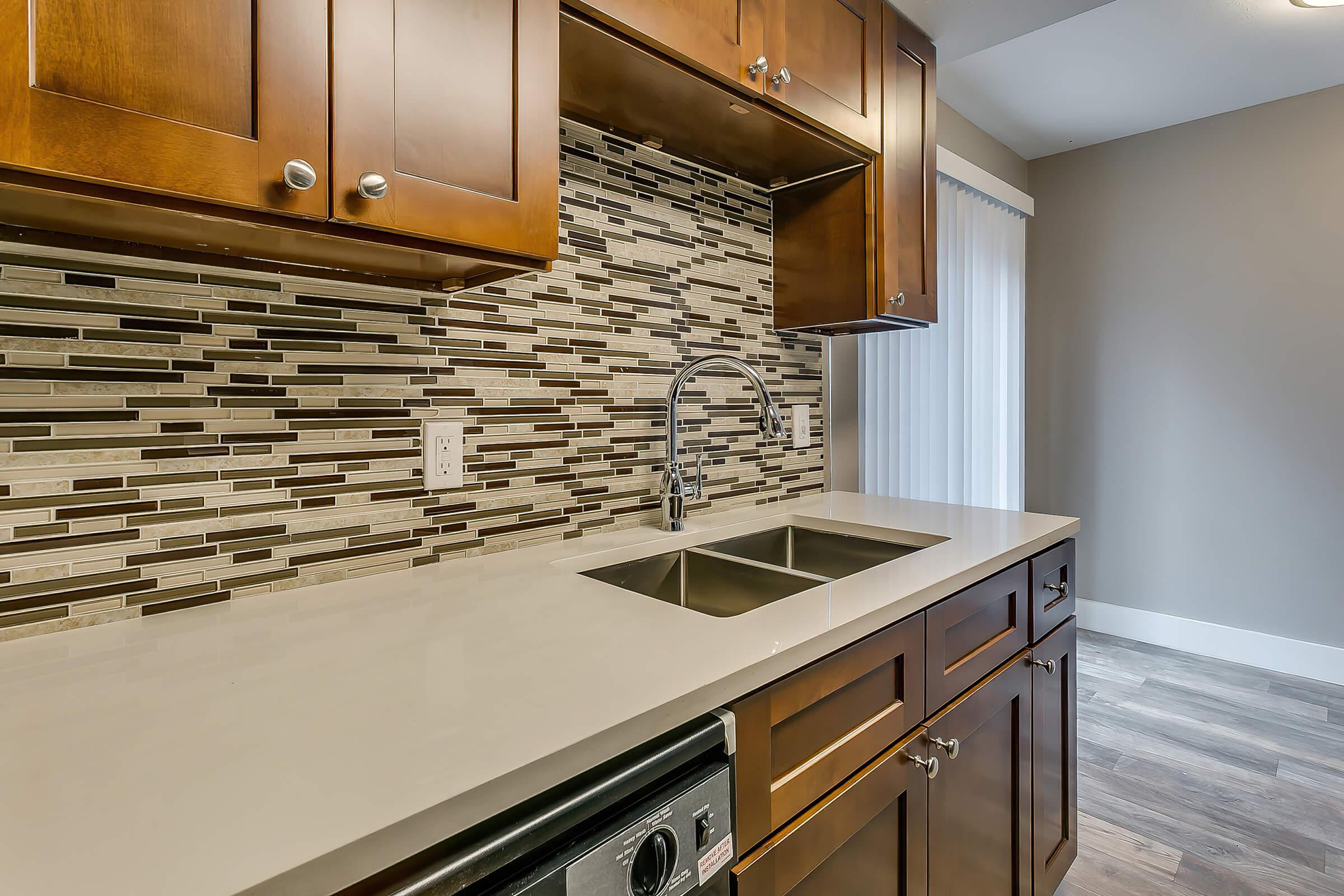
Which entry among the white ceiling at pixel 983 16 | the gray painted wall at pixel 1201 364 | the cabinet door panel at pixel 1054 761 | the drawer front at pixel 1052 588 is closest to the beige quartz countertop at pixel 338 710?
the drawer front at pixel 1052 588

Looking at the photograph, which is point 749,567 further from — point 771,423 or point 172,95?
point 172,95

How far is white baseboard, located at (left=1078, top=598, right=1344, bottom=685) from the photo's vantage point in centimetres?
301

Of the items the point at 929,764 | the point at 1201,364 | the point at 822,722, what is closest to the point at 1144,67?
the point at 1201,364

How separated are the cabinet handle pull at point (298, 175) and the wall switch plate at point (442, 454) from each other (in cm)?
51

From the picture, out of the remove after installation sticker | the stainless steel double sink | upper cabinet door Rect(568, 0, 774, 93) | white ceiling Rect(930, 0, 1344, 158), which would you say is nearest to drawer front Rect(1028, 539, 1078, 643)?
the stainless steel double sink

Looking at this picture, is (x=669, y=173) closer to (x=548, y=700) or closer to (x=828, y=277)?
(x=828, y=277)

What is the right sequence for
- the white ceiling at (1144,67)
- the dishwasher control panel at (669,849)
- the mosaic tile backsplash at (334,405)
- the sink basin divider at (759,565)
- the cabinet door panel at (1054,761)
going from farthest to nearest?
the white ceiling at (1144,67), the cabinet door panel at (1054,761), the sink basin divider at (759,565), the mosaic tile backsplash at (334,405), the dishwasher control panel at (669,849)

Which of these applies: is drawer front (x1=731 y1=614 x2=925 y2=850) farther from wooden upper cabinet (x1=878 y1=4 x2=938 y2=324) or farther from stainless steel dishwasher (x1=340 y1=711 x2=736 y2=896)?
wooden upper cabinet (x1=878 y1=4 x2=938 y2=324)

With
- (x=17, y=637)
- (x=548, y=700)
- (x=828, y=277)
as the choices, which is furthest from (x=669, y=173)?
(x=17, y=637)

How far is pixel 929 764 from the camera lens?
106 centimetres

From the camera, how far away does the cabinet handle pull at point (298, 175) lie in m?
0.71

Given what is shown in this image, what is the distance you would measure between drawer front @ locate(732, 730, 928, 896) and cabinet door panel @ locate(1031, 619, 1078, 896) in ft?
1.75

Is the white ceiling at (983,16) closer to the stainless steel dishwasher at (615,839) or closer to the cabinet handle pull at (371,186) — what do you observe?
the cabinet handle pull at (371,186)

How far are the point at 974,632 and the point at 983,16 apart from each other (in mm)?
1574
